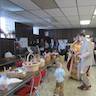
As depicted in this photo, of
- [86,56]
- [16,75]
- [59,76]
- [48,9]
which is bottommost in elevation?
[59,76]

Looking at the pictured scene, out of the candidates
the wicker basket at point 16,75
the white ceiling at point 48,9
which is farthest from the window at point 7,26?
the wicker basket at point 16,75

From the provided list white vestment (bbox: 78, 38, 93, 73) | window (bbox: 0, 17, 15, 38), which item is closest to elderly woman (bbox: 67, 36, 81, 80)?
white vestment (bbox: 78, 38, 93, 73)

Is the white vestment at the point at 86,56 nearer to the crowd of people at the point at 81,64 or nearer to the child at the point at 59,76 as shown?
the crowd of people at the point at 81,64

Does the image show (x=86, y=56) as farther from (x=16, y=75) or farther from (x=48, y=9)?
(x=16, y=75)

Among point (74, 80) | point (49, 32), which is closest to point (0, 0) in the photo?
point (74, 80)

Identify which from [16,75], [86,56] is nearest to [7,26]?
[86,56]

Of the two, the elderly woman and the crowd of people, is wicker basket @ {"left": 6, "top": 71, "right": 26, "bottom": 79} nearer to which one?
the crowd of people

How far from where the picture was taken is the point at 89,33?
12938 mm

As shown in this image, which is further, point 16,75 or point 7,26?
point 7,26

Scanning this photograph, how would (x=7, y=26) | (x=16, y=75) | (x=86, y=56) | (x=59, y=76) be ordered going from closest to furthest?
1. (x=16, y=75)
2. (x=59, y=76)
3. (x=86, y=56)
4. (x=7, y=26)

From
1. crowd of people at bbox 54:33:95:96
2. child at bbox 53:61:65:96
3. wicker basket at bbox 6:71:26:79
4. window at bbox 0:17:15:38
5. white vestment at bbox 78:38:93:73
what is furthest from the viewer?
window at bbox 0:17:15:38

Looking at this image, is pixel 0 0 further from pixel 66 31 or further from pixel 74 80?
pixel 66 31

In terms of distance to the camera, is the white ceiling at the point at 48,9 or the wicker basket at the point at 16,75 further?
the white ceiling at the point at 48,9

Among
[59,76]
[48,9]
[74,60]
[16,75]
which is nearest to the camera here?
[16,75]
